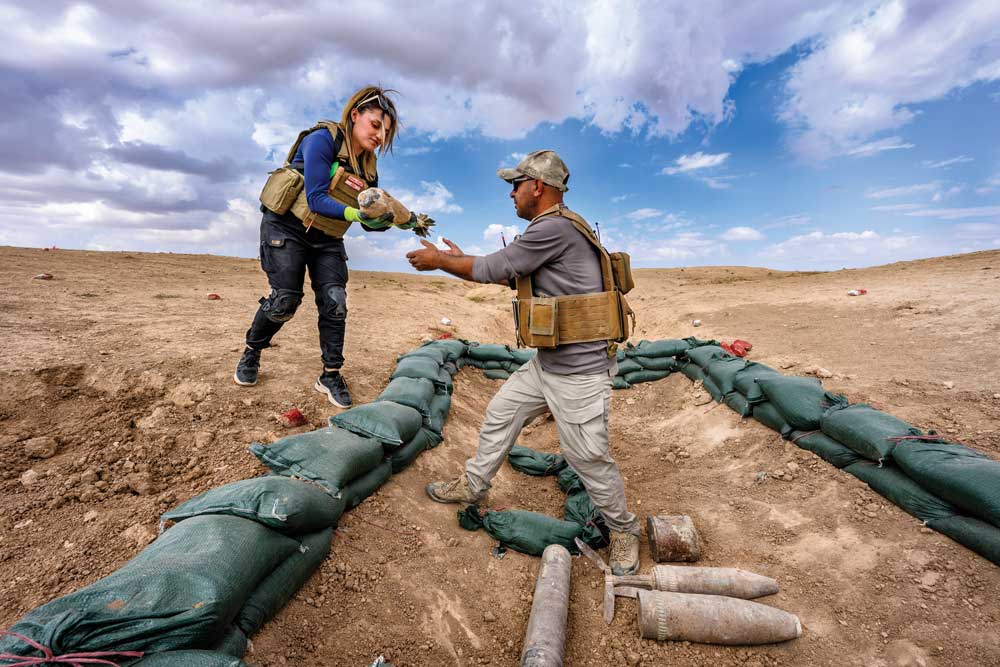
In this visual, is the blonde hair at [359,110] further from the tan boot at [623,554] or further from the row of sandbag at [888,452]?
the row of sandbag at [888,452]

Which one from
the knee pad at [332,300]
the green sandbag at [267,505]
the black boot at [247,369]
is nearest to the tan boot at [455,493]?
the green sandbag at [267,505]

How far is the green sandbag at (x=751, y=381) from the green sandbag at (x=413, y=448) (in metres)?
2.69

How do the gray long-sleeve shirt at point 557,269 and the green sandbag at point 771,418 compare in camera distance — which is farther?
the green sandbag at point 771,418

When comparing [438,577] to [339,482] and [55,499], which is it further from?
[55,499]

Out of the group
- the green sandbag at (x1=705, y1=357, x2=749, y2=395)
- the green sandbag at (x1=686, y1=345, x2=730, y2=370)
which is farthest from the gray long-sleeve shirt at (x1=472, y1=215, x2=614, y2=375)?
the green sandbag at (x1=686, y1=345, x2=730, y2=370)

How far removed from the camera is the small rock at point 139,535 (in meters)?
2.04

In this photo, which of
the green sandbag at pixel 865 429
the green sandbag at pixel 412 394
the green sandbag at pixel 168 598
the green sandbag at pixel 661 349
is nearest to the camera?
the green sandbag at pixel 168 598

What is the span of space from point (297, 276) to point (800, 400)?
382cm

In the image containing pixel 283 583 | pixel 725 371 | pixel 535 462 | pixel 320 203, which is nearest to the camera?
pixel 283 583

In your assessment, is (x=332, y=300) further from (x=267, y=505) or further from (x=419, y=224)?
(x=267, y=505)

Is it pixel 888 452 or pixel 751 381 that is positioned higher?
pixel 751 381

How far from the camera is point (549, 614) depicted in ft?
6.73

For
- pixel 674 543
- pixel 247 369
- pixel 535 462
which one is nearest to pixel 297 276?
pixel 247 369

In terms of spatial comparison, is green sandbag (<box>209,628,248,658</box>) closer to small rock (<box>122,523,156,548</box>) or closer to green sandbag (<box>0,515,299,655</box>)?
green sandbag (<box>0,515,299,655</box>)
